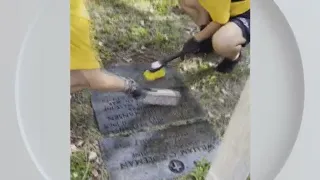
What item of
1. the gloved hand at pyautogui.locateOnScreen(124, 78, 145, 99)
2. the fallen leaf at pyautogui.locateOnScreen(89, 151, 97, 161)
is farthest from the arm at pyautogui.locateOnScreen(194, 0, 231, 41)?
the fallen leaf at pyautogui.locateOnScreen(89, 151, 97, 161)

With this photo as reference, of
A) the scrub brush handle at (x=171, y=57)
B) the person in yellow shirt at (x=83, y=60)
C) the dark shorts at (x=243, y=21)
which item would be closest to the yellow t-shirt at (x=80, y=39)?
the person in yellow shirt at (x=83, y=60)

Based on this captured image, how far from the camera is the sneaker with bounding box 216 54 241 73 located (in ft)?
2.92

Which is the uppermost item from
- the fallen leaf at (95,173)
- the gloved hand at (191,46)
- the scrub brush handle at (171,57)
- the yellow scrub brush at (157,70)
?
the gloved hand at (191,46)

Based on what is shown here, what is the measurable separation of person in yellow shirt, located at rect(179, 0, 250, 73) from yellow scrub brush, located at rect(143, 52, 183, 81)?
0.03m

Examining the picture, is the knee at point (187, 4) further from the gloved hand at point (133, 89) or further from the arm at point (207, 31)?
the gloved hand at point (133, 89)

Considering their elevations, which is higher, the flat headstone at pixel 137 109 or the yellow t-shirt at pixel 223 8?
the yellow t-shirt at pixel 223 8

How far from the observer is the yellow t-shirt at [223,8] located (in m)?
0.88

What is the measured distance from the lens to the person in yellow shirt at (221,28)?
2.89 ft

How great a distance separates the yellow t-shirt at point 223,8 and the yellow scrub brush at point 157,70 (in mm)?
92

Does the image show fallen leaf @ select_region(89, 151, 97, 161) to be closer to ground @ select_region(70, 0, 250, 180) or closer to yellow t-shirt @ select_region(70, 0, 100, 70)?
ground @ select_region(70, 0, 250, 180)

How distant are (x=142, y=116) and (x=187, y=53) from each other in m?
0.12
